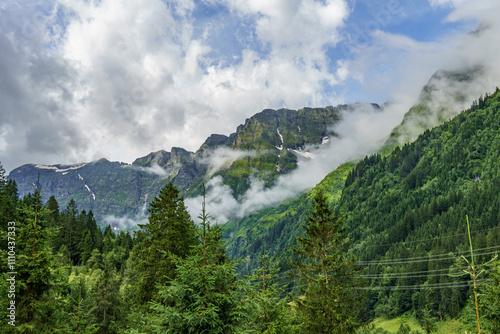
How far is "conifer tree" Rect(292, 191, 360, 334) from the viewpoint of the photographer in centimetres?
2198

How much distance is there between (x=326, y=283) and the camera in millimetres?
23922

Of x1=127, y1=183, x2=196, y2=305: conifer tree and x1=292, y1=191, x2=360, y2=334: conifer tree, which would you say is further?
x1=127, y1=183, x2=196, y2=305: conifer tree

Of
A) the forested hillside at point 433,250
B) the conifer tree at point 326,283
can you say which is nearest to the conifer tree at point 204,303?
the conifer tree at point 326,283

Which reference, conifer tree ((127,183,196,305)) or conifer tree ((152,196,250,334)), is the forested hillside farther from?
conifer tree ((152,196,250,334))

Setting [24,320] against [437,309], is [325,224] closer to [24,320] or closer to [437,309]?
[24,320]

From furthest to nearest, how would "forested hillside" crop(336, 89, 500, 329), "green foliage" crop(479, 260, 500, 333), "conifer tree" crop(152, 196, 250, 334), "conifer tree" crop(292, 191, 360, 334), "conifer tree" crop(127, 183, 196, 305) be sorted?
"forested hillside" crop(336, 89, 500, 329) < "conifer tree" crop(127, 183, 196, 305) < "green foliage" crop(479, 260, 500, 333) < "conifer tree" crop(292, 191, 360, 334) < "conifer tree" crop(152, 196, 250, 334)

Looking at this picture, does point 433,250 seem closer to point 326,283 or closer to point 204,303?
point 326,283

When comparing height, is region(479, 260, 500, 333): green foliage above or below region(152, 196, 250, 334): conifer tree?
below

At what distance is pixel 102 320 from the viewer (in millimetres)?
44281

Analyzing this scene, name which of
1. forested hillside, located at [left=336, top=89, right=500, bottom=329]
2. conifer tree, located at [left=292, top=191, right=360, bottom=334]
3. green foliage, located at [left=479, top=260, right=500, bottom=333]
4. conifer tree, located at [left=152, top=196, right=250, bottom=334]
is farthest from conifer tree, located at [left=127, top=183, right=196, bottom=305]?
forested hillside, located at [left=336, top=89, right=500, bottom=329]

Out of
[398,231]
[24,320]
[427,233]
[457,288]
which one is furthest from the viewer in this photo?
[398,231]

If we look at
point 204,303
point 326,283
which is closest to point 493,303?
point 326,283

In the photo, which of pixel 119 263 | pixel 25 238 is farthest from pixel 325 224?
pixel 119 263

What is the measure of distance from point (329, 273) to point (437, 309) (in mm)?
118974
